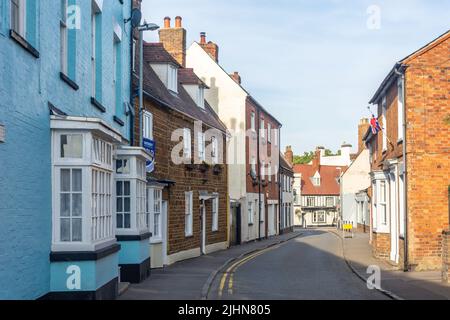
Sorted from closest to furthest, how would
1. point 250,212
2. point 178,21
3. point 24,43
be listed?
1. point 24,43
2. point 178,21
3. point 250,212

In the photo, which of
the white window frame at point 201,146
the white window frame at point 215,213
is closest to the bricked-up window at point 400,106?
the white window frame at point 201,146

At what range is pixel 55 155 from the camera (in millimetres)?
11250

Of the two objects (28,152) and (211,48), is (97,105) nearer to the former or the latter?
(28,152)

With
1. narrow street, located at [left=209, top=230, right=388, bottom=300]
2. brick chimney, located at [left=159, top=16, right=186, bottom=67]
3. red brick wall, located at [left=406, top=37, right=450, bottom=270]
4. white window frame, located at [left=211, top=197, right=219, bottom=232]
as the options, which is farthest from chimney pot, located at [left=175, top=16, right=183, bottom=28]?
red brick wall, located at [left=406, top=37, right=450, bottom=270]

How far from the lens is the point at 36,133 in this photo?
10.4m

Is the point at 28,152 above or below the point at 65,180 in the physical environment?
above

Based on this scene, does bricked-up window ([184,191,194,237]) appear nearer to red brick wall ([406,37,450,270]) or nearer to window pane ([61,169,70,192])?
red brick wall ([406,37,450,270])

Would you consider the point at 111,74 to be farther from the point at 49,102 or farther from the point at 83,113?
the point at 49,102

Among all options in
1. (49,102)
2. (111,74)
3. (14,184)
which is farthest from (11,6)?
(111,74)

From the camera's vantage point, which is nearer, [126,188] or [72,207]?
[72,207]

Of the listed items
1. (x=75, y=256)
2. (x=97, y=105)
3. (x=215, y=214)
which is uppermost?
(x=97, y=105)

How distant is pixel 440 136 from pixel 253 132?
20905 millimetres

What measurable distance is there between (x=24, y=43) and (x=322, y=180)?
78.2 metres

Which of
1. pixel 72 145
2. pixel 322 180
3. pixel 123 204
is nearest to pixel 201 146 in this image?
pixel 123 204
